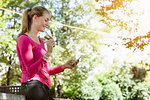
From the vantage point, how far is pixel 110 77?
14.6 m

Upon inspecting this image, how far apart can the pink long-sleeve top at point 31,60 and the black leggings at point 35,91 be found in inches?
1.4

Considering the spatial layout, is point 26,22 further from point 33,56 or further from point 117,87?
Answer: point 117,87

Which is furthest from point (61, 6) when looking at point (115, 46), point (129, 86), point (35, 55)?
point (35, 55)

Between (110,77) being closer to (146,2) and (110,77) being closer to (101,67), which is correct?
(101,67)

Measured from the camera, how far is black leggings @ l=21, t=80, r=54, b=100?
1313mm

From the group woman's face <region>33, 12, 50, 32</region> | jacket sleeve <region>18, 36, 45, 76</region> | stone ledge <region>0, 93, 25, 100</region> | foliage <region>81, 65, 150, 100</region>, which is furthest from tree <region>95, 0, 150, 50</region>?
foliage <region>81, 65, 150, 100</region>

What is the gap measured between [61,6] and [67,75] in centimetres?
480

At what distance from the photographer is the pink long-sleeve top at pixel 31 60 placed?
4.48 feet

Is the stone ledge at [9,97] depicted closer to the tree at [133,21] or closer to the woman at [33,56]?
the woman at [33,56]

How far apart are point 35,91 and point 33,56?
0.83 ft

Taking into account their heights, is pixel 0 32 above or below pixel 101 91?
above

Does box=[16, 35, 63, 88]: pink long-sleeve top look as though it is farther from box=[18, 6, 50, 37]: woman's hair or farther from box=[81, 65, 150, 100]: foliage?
box=[81, 65, 150, 100]: foliage

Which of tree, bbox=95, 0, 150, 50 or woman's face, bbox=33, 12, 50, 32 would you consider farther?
tree, bbox=95, 0, 150, 50

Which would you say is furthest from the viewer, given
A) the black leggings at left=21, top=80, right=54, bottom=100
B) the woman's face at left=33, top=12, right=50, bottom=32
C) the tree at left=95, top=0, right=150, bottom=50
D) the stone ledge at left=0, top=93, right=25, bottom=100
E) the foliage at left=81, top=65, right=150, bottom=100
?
the foliage at left=81, top=65, right=150, bottom=100
